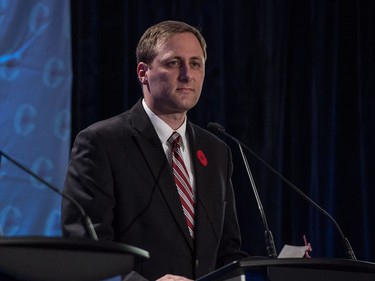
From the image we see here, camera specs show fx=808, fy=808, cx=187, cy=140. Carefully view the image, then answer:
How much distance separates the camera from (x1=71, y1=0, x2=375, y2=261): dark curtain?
5055 millimetres


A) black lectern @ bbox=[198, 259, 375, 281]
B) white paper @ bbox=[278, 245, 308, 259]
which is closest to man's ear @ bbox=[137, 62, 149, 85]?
white paper @ bbox=[278, 245, 308, 259]

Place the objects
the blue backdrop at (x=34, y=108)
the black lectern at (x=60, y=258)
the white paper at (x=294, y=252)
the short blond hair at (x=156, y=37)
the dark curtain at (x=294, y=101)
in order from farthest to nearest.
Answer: the dark curtain at (x=294, y=101)
the blue backdrop at (x=34, y=108)
the short blond hair at (x=156, y=37)
the white paper at (x=294, y=252)
the black lectern at (x=60, y=258)

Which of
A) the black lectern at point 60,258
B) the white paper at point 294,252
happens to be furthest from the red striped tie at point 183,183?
the black lectern at point 60,258

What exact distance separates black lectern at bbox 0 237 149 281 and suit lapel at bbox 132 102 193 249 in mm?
1204

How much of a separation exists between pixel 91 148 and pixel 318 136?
248 cm

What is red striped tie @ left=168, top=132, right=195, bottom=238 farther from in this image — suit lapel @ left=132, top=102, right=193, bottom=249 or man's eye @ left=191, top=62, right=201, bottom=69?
man's eye @ left=191, top=62, right=201, bottom=69

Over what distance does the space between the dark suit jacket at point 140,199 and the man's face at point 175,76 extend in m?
0.11

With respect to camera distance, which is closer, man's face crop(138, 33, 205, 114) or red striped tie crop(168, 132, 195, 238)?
red striped tie crop(168, 132, 195, 238)

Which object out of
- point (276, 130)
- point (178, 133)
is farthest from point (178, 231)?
point (276, 130)

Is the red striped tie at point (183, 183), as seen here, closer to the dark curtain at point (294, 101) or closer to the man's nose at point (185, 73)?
the man's nose at point (185, 73)

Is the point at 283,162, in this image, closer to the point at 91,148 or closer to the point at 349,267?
the point at 91,148

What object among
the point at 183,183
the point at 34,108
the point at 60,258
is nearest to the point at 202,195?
the point at 183,183

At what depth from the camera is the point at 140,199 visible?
10.4ft

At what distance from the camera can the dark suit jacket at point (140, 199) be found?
10.1 ft
